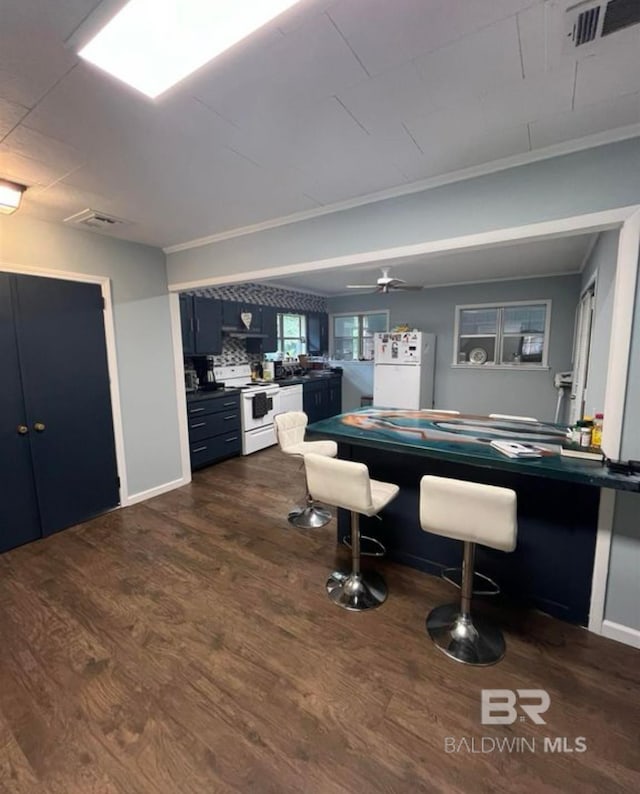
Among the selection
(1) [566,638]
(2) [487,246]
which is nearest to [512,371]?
(2) [487,246]

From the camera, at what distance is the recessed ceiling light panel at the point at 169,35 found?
40.0 inches

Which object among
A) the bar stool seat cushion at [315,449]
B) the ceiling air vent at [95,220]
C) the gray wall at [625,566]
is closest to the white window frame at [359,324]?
the bar stool seat cushion at [315,449]

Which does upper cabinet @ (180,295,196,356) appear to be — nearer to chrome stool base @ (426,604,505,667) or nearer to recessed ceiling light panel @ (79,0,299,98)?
recessed ceiling light panel @ (79,0,299,98)

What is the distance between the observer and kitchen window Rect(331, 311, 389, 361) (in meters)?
6.70

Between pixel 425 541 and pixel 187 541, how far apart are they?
72.0 inches

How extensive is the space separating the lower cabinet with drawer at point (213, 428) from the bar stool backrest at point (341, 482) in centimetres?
251

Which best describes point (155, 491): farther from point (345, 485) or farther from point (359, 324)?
point (359, 324)

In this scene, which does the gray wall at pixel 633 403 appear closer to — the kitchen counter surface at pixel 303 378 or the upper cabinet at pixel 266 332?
the kitchen counter surface at pixel 303 378

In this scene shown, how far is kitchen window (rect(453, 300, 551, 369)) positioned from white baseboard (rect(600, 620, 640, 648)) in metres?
4.17

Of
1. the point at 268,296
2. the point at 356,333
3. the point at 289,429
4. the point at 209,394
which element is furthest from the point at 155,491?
the point at 356,333

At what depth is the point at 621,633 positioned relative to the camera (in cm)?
183

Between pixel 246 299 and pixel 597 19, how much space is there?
4.75 metres

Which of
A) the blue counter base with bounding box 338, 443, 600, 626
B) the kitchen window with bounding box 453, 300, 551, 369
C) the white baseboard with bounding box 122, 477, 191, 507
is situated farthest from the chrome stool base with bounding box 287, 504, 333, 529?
the kitchen window with bounding box 453, 300, 551, 369

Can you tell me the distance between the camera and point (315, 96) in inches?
55.6
